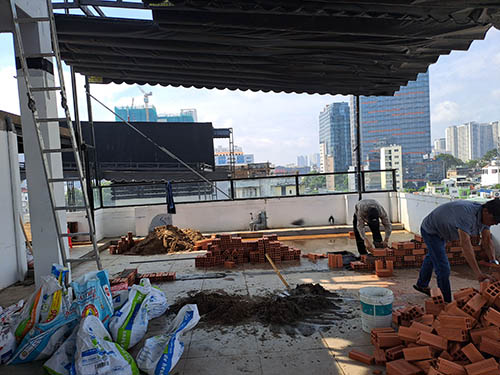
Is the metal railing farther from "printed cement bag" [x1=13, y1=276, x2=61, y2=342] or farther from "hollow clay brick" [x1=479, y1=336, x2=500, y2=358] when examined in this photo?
"hollow clay brick" [x1=479, y1=336, x2=500, y2=358]

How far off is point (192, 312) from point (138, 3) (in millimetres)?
4551

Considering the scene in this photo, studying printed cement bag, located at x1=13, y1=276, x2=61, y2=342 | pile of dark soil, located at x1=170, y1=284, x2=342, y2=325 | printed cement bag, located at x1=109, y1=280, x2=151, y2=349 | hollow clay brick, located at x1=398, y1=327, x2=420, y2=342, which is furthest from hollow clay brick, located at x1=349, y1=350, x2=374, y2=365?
printed cement bag, located at x1=13, y1=276, x2=61, y2=342

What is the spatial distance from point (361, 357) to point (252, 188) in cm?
924

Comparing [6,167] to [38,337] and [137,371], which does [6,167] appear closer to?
[38,337]

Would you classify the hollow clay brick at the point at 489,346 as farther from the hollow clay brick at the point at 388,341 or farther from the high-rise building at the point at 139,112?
the high-rise building at the point at 139,112

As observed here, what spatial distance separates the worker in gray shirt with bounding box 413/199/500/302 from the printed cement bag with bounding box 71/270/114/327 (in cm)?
431

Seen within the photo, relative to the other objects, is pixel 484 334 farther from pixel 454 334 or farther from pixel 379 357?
pixel 379 357

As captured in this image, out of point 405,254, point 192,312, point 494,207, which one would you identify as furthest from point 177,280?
point 494,207

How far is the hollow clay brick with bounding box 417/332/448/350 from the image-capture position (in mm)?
3135

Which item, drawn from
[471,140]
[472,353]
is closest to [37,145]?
[472,353]

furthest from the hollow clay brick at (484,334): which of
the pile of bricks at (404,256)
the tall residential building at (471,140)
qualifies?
the tall residential building at (471,140)

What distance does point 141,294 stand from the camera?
167 inches

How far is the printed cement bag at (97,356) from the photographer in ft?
9.98

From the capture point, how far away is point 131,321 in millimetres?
3891
